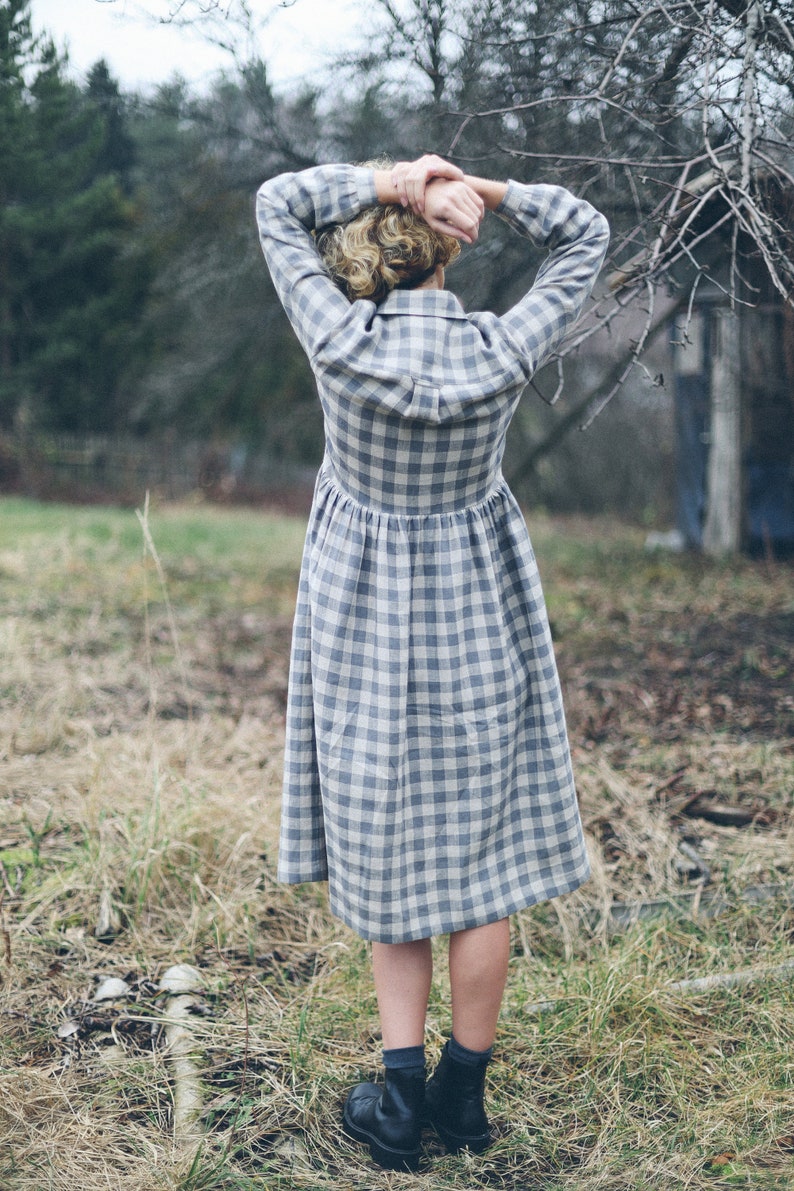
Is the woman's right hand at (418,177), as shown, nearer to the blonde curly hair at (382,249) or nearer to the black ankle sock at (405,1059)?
the blonde curly hair at (382,249)

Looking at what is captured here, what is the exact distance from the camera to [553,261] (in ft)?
5.36

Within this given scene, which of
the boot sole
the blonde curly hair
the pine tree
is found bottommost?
A: the boot sole

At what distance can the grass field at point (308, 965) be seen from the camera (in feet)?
5.55

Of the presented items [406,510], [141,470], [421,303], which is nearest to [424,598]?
[406,510]

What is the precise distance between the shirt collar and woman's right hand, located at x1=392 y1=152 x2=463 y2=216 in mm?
124

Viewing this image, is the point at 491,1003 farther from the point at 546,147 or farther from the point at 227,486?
the point at 227,486

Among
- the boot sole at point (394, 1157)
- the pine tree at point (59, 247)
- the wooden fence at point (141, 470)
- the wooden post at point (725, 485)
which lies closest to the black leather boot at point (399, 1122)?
the boot sole at point (394, 1157)

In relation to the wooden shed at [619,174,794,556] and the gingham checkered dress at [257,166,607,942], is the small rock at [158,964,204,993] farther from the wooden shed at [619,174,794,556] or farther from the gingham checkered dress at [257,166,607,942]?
the wooden shed at [619,174,794,556]

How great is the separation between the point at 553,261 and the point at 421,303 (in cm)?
29

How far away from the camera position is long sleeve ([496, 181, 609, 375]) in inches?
60.6

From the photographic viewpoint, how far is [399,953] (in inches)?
66.3

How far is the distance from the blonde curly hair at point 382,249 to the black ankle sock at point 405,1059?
4.35ft

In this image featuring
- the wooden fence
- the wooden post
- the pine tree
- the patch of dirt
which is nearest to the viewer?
the patch of dirt

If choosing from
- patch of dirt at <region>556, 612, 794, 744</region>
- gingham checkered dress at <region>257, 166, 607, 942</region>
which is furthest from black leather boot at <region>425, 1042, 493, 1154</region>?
patch of dirt at <region>556, 612, 794, 744</region>
